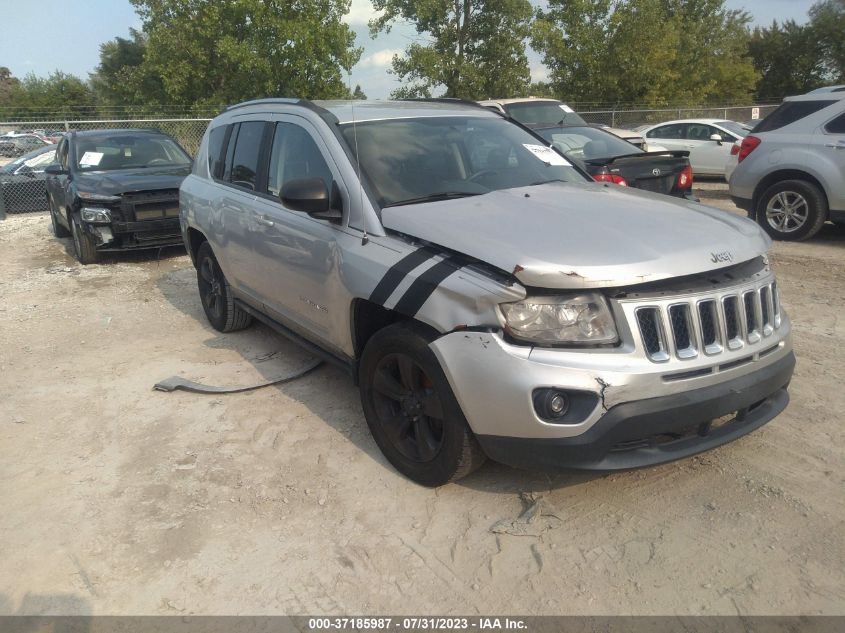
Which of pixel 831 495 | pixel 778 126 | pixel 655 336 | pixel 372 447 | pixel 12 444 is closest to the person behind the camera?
pixel 655 336

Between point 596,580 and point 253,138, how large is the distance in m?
3.79

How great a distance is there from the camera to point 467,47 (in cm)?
2953

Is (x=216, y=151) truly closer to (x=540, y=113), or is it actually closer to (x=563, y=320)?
(x=563, y=320)

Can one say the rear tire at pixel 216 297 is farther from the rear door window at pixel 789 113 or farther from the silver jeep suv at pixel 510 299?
the rear door window at pixel 789 113

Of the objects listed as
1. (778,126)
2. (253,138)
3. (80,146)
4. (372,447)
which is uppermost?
(80,146)

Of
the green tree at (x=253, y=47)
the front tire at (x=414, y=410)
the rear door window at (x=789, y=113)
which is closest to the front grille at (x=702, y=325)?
the front tire at (x=414, y=410)

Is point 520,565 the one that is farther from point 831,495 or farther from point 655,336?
point 831,495

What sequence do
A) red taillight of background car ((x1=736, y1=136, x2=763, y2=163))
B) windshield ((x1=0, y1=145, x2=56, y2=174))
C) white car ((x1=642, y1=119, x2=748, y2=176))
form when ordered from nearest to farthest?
red taillight of background car ((x1=736, y1=136, x2=763, y2=163)), windshield ((x1=0, y1=145, x2=56, y2=174)), white car ((x1=642, y1=119, x2=748, y2=176))

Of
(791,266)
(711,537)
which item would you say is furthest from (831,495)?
(791,266)

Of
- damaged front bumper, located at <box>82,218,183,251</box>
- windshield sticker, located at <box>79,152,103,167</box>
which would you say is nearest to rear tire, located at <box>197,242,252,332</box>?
damaged front bumper, located at <box>82,218,183,251</box>

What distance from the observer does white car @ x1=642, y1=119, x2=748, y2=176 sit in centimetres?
1555

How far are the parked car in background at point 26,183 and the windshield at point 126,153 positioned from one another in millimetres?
4933

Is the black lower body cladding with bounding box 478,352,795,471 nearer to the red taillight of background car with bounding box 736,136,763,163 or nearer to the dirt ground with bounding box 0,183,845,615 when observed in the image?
the dirt ground with bounding box 0,183,845,615

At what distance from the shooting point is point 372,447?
403 cm
